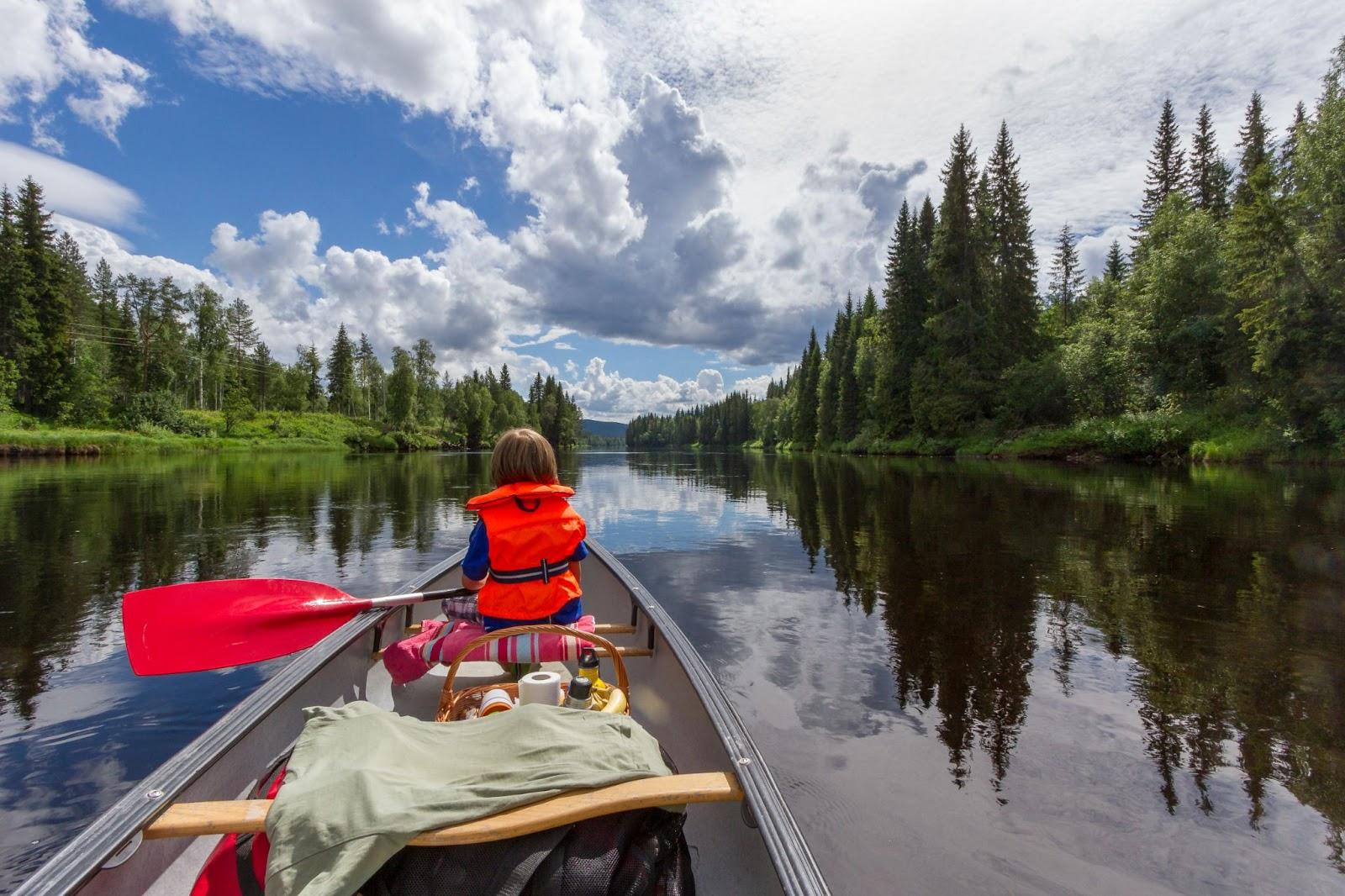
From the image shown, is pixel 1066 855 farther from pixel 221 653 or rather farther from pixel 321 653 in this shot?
pixel 221 653

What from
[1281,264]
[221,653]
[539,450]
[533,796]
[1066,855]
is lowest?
[1066,855]

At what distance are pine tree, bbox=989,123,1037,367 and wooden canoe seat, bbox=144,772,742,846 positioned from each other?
45.9 metres

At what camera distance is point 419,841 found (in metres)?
1.71

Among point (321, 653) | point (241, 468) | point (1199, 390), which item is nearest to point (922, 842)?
point (321, 653)

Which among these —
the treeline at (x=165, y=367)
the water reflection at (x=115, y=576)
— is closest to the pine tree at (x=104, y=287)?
the treeline at (x=165, y=367)

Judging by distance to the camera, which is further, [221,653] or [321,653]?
[221,653]

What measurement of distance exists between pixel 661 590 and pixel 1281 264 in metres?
30.0

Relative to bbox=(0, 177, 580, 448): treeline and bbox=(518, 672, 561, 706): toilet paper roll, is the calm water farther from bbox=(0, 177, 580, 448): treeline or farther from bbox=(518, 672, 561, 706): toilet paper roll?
bbox=(0, 177, 580, 448): treeline

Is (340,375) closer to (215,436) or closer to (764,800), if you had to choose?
(215,436)

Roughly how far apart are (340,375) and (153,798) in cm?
9679

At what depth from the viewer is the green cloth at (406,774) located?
1.68m

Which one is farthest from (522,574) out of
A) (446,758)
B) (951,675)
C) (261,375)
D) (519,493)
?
(261,375)

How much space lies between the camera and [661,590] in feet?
29.6

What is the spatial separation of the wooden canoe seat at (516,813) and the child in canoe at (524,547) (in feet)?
5.45
